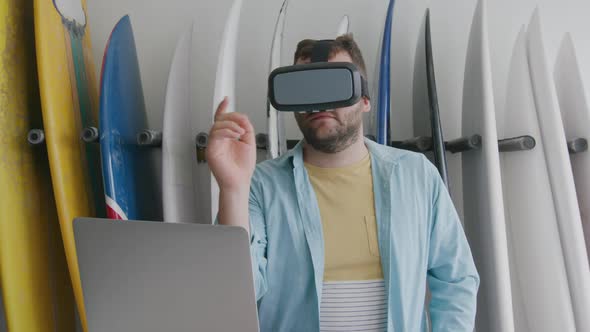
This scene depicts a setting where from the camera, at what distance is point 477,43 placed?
142cm

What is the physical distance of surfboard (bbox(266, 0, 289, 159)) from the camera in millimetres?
1388

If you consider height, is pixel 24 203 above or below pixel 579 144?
below

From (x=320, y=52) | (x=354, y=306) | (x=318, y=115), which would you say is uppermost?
(x=320, y=52)

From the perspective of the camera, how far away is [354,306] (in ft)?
3.18

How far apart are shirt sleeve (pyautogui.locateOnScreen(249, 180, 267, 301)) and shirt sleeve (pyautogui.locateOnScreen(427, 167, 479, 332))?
432 mm

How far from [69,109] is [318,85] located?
109 centimetres

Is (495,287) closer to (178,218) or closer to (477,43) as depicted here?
(477,43)

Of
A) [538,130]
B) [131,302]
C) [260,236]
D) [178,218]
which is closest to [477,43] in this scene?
[538,130]

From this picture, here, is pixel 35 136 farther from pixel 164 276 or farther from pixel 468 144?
pixel 468 144

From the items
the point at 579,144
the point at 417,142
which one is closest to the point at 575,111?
the point at 579,144

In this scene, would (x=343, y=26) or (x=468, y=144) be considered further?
(x=343, y=26)

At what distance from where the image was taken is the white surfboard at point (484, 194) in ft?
4.19

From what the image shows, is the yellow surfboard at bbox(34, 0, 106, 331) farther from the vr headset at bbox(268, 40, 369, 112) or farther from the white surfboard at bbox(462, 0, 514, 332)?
the white surfboard at bbox(462, 0, 514, 332)

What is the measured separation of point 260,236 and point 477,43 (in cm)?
103
